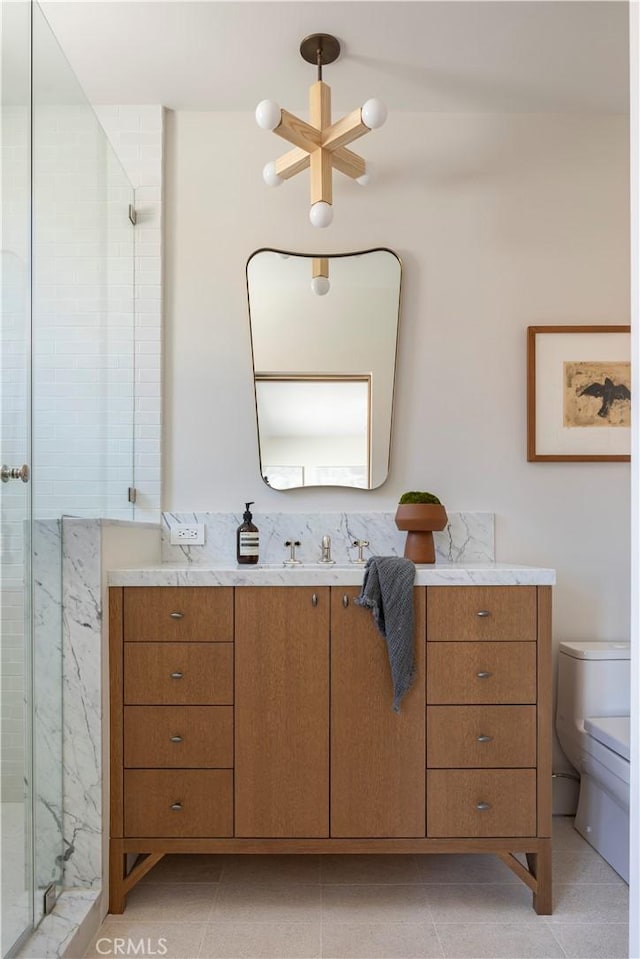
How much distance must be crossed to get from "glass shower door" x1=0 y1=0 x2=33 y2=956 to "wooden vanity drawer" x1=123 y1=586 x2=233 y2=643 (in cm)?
41

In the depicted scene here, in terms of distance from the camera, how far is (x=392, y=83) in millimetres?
2547

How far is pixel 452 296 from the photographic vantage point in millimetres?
2742

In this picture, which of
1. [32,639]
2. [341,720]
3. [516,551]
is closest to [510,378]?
[516,551]

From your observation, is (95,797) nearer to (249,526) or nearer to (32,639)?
(32,639)

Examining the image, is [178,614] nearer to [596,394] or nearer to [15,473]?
[15,473]

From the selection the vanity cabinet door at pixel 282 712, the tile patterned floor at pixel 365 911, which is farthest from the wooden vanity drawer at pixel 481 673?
the tile patterned floor at pixel 365 911

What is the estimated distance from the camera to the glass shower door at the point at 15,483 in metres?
1.56

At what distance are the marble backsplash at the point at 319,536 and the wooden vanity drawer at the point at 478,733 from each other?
2.37 ft

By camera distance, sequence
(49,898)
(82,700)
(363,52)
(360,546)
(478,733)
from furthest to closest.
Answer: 1. (360,546)
2. (363,52)
3. (478,733)
4. (82,700)
5. (49,898)

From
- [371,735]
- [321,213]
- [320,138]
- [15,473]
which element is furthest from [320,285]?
[371,735]

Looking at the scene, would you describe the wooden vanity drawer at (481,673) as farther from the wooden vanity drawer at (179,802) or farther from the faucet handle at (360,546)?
the wooden vanity drawer at (179,802)

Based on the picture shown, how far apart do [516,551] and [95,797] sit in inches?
66.2

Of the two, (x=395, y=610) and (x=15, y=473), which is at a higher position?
(x=15, y=473)

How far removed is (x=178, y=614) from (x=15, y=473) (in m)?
0.69
